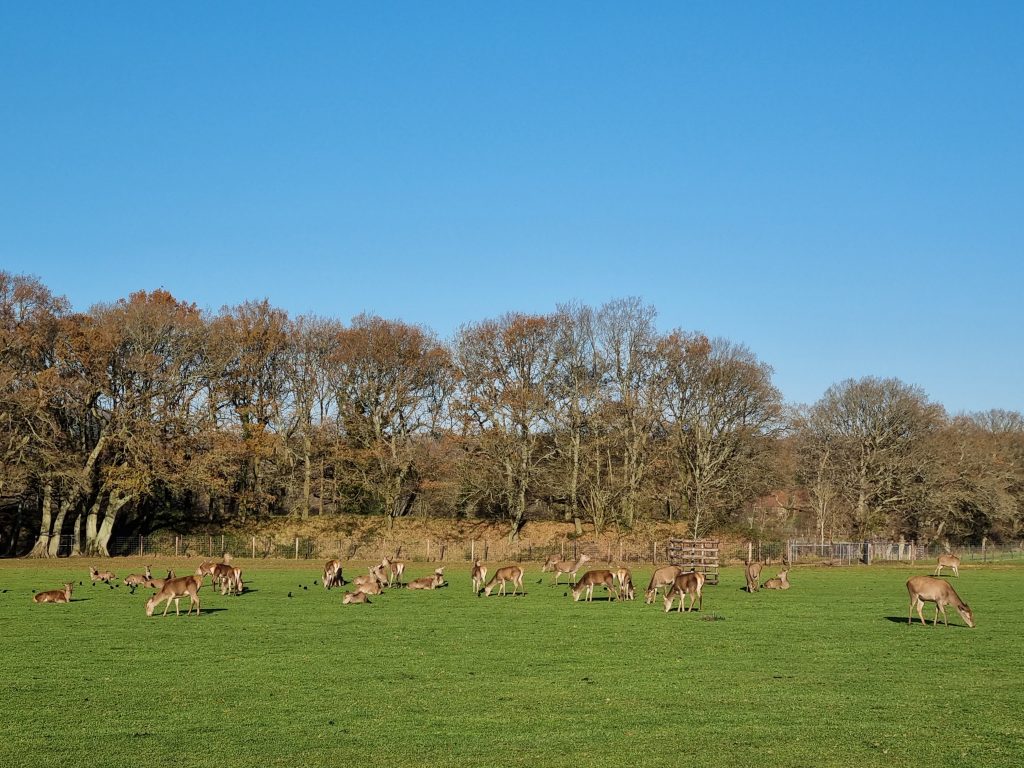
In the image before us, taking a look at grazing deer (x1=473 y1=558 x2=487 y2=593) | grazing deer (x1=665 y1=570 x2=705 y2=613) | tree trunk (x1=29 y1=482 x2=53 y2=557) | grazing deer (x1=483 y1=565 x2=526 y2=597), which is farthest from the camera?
tree trunk (x1=29 y1=482 x2=53 y2=557)

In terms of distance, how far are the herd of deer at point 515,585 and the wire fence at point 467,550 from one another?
1977 centimetres

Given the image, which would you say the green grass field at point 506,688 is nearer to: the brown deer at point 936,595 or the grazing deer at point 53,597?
the brown deer at point 936,595

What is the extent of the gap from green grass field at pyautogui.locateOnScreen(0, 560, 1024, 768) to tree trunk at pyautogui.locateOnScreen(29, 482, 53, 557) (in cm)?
3544

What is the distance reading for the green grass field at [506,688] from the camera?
12.5 metres

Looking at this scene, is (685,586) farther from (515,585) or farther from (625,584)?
(515,585)

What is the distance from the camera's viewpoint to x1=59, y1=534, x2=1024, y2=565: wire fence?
207 feet

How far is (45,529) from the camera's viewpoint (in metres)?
62.1

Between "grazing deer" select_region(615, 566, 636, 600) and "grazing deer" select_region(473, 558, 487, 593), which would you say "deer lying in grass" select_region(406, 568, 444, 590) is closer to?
"grazing deer" select_region(473, 558, 487, 593)

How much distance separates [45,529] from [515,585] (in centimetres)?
4052

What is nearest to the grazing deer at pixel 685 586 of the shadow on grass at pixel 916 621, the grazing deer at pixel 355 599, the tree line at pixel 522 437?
the shadow on grass at pixel 916 621

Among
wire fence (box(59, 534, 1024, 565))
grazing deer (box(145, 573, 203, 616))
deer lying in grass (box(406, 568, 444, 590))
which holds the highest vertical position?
grazing deer (box(145, 573, 203, 616))

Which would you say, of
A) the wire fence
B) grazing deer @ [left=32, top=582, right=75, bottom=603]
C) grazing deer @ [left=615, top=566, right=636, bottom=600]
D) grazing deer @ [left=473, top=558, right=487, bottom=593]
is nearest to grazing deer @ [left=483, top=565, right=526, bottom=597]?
grazing deer @ [left=473, top=558, right=487, bottom=593]

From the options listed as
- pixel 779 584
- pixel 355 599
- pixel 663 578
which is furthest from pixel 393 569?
pixel 779 584

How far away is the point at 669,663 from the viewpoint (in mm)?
18984
